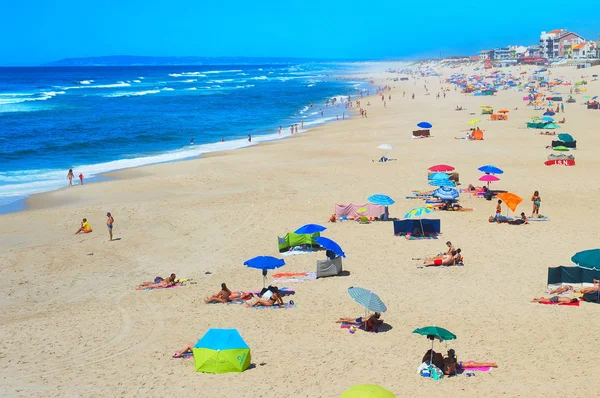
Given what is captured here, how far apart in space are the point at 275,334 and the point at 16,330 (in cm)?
508

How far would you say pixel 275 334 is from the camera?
492 inches

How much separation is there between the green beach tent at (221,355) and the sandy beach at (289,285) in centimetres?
17

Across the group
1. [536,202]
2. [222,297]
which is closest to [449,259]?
[536,202]

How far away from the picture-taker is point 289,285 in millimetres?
15297

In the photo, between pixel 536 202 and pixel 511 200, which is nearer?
pixel 511 200

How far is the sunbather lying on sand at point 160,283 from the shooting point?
15422 millimetres

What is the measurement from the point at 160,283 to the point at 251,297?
2478 mm

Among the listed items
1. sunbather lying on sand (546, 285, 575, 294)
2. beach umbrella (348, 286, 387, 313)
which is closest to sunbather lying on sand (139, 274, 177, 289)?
beach umbrella (348, 286, 387, 313)

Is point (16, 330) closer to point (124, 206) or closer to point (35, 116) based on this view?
point (124, 206)

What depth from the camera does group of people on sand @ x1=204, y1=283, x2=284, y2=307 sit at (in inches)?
546

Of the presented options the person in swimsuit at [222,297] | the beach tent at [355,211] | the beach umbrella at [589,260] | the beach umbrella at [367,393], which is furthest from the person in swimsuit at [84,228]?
the beach umbrella at [367,393]

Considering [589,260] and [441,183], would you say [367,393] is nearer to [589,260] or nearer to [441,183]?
[589,260]

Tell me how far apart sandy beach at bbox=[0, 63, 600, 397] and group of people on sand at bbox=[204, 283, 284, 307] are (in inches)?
10.8

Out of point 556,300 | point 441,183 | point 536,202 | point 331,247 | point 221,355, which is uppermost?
point 441,183
